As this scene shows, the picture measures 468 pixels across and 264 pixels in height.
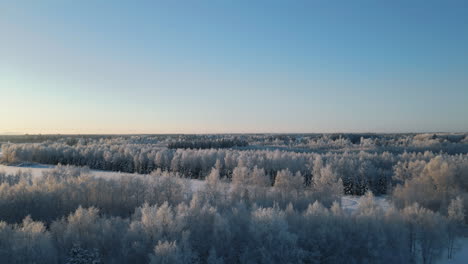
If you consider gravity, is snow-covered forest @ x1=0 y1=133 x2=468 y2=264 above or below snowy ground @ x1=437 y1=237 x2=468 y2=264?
above

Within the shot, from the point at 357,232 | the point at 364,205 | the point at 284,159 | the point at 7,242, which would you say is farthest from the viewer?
the point at 284,159

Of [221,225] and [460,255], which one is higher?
[221,225]

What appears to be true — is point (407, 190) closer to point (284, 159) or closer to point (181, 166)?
point (284, 159)

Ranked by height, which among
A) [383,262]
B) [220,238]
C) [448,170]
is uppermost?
[448,170]

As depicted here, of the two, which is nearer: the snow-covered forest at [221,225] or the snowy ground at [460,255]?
the snow-covered forest at [221,225]

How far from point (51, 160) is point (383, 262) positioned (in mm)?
42421

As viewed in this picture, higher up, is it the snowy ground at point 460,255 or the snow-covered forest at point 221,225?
the snow-covered forest at point 221,225

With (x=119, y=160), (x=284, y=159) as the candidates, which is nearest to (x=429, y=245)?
(x=284, y=159)

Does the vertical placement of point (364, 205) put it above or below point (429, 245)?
above

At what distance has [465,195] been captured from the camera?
14.4m

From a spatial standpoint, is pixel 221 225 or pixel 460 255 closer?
pixel 221 225

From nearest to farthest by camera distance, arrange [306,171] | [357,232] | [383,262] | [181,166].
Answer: [383,262]
[357,232]
[306,171]
[181,166]

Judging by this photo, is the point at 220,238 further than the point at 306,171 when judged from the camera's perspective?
No

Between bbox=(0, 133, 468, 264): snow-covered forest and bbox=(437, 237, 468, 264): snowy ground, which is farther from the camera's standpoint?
bbox=(437, 237, 468, 264): snowy ground
